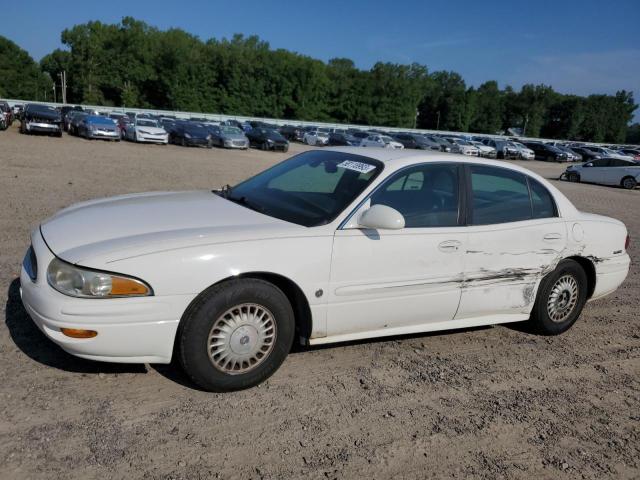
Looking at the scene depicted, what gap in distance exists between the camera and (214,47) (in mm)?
94812

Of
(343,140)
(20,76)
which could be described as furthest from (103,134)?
(20,76)

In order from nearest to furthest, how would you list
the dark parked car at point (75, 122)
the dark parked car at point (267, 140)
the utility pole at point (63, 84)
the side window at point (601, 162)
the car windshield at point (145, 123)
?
the side window at point (601, 162)
the dark parked car at point (75, 122)
the car windshield at point (145, 123)
the dark parked car at point (267, 140)
the utility pole at point (63, 84)

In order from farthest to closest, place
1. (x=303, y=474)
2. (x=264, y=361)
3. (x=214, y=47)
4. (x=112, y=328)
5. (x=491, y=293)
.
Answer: (x=214, y=47) → (x=491, y=293) → (x=264, y=361) → (x=112, y=328) → (x=303, y=474)

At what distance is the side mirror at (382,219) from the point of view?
11.9ft

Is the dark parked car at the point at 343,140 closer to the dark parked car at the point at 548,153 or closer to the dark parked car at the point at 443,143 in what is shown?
the dark parked car at the point at 443,143

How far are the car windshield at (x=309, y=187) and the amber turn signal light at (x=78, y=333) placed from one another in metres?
1.45

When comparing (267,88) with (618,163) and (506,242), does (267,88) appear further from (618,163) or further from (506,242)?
(506,242)

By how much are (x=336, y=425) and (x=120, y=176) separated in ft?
42.0

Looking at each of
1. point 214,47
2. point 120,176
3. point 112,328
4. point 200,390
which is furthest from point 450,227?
point 214,47

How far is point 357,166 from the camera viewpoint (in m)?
4.23

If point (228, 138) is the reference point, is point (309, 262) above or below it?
below

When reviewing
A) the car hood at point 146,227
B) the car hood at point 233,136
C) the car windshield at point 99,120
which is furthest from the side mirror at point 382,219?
the car hood at point 233,136

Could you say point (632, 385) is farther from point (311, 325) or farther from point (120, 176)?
point (120, 176)

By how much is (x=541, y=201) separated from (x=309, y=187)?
82.3 inches
